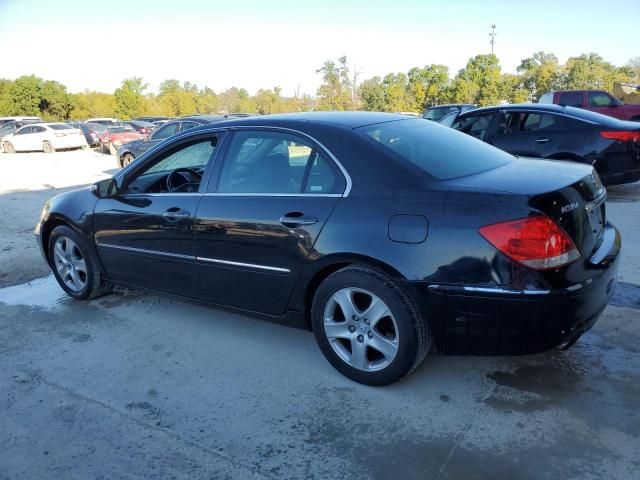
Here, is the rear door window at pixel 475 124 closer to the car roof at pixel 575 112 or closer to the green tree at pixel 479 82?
the car roof at pixel 575 112

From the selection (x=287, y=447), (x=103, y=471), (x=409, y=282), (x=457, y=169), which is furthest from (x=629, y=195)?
(x=103, y=471)

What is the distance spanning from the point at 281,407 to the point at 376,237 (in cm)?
110

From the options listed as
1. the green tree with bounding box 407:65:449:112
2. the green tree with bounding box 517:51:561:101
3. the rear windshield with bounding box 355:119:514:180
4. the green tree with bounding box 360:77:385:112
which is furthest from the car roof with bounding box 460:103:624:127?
the green tree with bounding box 517:51:561:101

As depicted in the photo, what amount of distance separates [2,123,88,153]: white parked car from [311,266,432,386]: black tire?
81.9ft

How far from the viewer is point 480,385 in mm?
3211

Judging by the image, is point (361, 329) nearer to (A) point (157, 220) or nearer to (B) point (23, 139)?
(A) point (157, 220)

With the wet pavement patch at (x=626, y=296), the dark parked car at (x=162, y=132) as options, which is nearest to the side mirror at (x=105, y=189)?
the wet pavement patch at (x=626, y=296)

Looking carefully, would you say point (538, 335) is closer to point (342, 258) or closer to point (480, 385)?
point (480, 385)

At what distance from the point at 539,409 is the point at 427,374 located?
2.22ft

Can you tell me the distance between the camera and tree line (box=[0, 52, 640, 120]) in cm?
3819

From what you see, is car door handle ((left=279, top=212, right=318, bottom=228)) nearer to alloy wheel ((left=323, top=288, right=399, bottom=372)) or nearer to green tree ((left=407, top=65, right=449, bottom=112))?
alloy wheel ((left=323, top=288, right=399, bottom=372))

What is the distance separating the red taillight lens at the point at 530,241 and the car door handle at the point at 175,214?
2.14 metres

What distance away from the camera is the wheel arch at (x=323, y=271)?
2.96 metres

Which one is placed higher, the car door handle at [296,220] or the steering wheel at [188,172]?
the steering wheel at [188,172]
